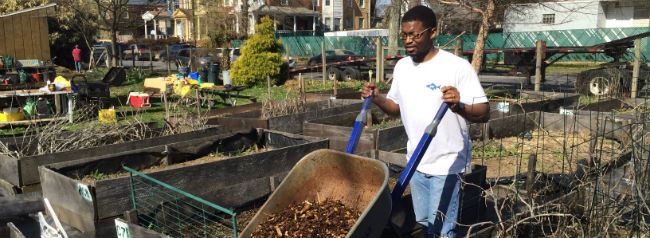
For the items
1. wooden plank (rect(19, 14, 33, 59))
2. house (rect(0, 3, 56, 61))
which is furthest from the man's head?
wooden plank (rect(19, 14, 33, 59))

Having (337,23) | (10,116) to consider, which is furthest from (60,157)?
(337,23)

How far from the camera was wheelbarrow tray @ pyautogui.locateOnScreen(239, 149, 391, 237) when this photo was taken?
11.1 ft

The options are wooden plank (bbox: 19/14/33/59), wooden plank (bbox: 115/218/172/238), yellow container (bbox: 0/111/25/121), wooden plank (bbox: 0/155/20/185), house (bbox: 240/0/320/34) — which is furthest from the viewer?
house (bbox: 240/0/320/34)

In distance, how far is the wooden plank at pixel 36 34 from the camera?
18953mm

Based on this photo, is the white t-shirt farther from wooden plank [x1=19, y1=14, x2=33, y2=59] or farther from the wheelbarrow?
wooden plank [x1=19, y1=14, x2=33, y2=59]

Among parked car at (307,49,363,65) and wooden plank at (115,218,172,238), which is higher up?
parked car at (307,49,363,65)

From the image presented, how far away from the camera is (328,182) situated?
3.64 meters

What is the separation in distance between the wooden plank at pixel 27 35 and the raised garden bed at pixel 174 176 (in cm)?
1416

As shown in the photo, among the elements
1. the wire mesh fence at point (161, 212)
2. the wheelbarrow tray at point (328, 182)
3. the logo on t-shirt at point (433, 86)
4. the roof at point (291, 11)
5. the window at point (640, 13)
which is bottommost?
the wire mesh fence at point (161, 212)

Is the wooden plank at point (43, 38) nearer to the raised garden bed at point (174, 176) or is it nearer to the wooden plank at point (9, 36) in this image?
the wooden plank at point (9, 36)

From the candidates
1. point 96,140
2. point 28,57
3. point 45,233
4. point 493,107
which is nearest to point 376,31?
point 28,57

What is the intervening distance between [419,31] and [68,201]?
4.02 m

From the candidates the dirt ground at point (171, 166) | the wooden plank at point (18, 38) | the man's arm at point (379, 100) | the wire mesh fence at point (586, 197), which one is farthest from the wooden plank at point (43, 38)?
the man's arm at point (379, 100)

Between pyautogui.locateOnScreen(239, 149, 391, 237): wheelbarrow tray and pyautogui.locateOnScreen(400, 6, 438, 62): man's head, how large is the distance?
0.72 meters
